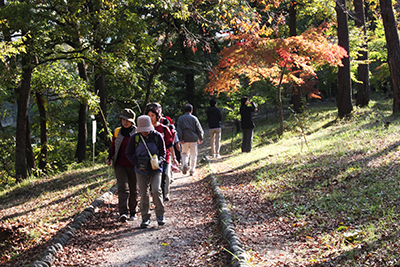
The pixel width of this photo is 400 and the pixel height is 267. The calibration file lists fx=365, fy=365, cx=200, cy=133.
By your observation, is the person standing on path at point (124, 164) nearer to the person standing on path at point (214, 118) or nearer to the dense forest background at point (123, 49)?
the dense forest background at point (123, 49)

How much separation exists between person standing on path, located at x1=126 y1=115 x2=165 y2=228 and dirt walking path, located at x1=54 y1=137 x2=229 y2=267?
1.55 feet

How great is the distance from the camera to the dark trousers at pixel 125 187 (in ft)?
23.4

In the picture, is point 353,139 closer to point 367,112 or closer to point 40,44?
point 367,112

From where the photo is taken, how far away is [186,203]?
849 centimetres

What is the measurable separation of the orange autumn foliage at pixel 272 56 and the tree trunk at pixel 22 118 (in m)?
7.81

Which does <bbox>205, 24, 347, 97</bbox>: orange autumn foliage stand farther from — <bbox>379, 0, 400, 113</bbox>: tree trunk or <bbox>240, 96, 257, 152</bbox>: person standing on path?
<bbox>240, 96, 257, 152</bbox>: person standing on path

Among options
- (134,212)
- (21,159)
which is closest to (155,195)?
(134,212)

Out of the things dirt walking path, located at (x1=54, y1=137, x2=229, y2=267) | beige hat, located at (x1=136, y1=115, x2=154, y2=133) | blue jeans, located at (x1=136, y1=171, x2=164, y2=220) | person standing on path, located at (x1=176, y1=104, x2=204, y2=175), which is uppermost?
beige hat, located at (x1=136, y1=115, x2=154, y2=133)

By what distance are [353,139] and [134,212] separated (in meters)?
7.59

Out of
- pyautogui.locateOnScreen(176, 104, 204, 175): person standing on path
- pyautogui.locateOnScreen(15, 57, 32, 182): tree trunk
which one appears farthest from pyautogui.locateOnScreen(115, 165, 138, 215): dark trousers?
pyautogui.locateOnScreen(15, 57, 32, 182): tree trunk

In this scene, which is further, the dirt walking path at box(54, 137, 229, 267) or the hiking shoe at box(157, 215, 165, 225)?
the hiking shoe at box(157, 215, 165, 225)

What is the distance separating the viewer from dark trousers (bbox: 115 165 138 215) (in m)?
7.14

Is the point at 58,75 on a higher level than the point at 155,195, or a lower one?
higher

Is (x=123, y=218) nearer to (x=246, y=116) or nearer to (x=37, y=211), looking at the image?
(x=37, y=211)
